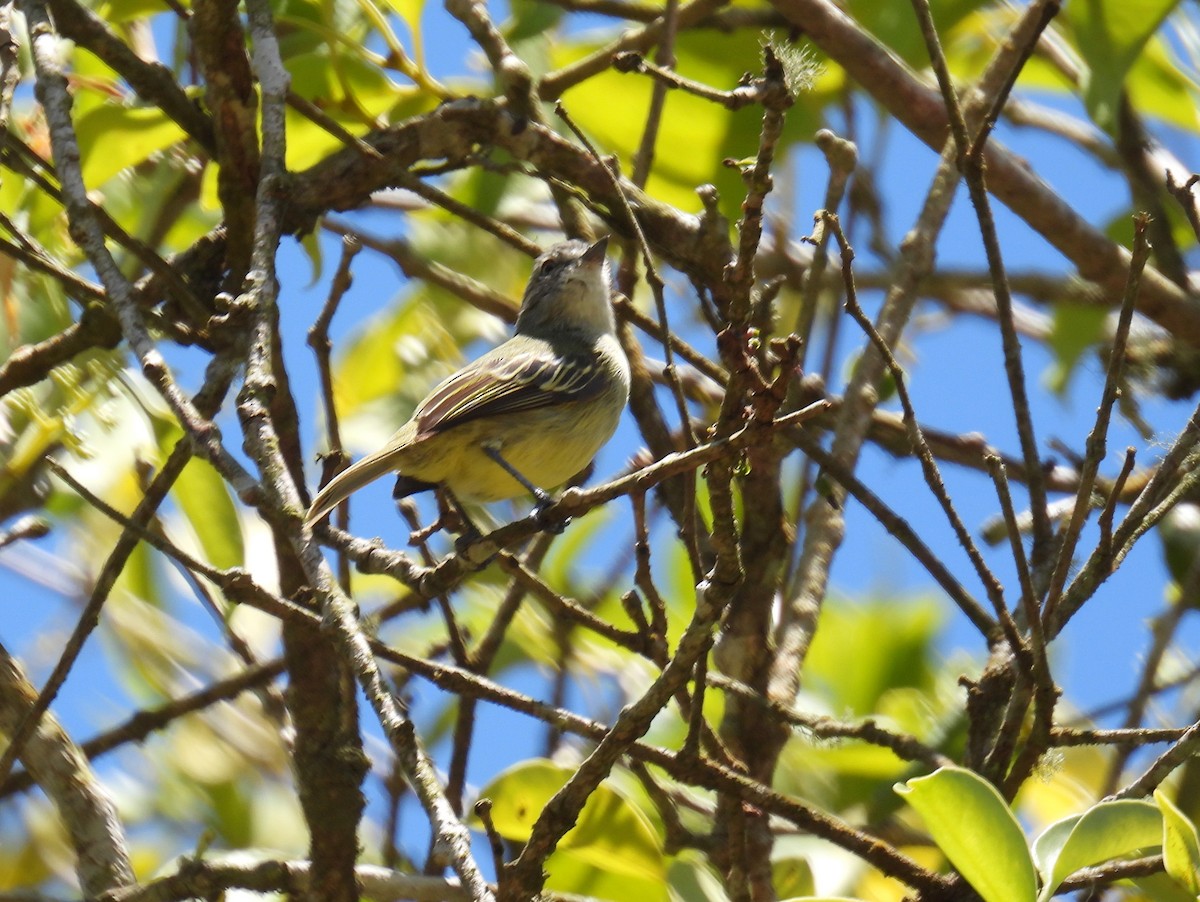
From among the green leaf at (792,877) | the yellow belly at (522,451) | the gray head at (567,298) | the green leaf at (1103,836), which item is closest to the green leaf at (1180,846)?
the green leaf at (1103,836)

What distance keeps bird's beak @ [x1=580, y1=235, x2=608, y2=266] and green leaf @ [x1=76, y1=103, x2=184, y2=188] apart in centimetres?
153

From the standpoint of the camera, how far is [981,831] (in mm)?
2250

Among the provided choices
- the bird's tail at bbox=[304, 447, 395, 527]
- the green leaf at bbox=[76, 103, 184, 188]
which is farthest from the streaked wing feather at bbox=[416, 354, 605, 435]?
the green leaf at bbox=[76, 103, 184, 188]

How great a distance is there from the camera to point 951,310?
612 centimetres

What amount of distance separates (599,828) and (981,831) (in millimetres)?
1261

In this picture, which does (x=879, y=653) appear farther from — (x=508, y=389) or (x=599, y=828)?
(x=599, y=828)

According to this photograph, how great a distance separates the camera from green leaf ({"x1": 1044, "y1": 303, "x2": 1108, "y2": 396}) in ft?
16.2

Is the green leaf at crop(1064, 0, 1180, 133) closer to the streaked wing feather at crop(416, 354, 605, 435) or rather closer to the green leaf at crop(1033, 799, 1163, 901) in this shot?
the streaked wing feather at crop(416, 354, 605, 435)

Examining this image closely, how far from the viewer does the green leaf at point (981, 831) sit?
2.23 m

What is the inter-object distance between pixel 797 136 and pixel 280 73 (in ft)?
6.44

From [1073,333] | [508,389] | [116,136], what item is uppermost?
[1073,333]

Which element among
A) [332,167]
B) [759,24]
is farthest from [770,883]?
[759,24]

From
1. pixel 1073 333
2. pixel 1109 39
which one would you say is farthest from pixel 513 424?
pixel 1109 39

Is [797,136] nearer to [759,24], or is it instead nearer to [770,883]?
[759,24]
